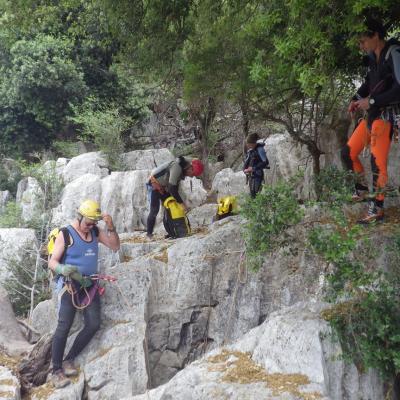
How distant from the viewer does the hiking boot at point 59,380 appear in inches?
244

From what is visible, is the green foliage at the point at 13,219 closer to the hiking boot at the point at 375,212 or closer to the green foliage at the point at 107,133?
the green foliage at the point at 107,133

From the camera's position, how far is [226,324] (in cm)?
680

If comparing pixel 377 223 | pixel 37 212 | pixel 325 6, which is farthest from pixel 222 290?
pixel 37 212

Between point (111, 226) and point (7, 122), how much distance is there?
14.0m

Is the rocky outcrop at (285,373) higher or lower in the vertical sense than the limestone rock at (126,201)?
lower

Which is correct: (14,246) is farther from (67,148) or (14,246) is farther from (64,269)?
(67,148)

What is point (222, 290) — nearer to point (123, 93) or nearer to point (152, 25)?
point (152, 25)

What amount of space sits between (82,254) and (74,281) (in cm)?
35

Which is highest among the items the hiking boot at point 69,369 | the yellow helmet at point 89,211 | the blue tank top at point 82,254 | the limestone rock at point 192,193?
the limestone rock at point 192,193

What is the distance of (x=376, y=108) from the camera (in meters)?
5.69

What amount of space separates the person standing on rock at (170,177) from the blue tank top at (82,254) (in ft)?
7.75

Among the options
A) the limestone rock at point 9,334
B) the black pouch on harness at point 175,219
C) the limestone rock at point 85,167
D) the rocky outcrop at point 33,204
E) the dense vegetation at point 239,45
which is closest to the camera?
the dense vegetation at point 239,45

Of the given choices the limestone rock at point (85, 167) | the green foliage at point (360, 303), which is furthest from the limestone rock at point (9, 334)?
the limestone rock at point (85, 167)

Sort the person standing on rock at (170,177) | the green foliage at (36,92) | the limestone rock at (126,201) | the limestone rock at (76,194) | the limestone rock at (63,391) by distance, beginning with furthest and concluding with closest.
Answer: the green foliage at (36,92), the limestone rock at (126,201), the limestone rock at (76,194), the person standing on rock at (170,177), the limestone rock at (63,391)
